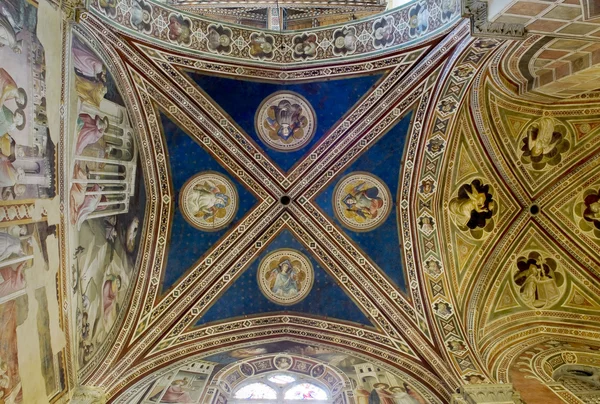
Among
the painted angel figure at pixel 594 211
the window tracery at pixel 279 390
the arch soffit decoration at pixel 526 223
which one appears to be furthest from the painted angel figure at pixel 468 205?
the window tracery at pixel 279 390

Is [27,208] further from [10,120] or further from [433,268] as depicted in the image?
[433,268]

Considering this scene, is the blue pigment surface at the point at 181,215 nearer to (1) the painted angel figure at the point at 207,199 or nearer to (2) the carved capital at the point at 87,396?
(1) the painted angel figure at the point at 207,199

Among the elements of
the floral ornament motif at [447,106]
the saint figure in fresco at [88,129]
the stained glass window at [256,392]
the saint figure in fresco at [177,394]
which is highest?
the floral ornament motif at [447,106]

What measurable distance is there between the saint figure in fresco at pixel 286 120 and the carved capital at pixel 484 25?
4224 millimetres

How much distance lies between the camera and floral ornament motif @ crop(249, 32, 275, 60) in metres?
9.44

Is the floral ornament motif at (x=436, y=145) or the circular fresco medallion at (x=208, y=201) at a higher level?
the floral ornament motif at (x=436, y=145)

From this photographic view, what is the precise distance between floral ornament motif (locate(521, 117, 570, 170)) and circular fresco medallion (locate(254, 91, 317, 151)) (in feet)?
15.8

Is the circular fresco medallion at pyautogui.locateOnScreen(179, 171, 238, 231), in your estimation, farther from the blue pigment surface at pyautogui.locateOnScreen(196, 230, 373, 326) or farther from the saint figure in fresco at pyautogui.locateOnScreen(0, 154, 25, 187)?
the saint figure in fresco at pyautogui.locateOnScreen(0, 154, 25, 187)

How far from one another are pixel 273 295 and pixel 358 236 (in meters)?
2.43

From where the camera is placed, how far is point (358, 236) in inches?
430

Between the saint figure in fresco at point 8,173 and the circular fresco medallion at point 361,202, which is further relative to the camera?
the circular fresco medallion at point 361,202

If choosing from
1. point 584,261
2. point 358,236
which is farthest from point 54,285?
point 584,261

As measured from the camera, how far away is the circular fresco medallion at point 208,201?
10711 millimetres

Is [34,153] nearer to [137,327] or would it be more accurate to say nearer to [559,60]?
[137,327]
